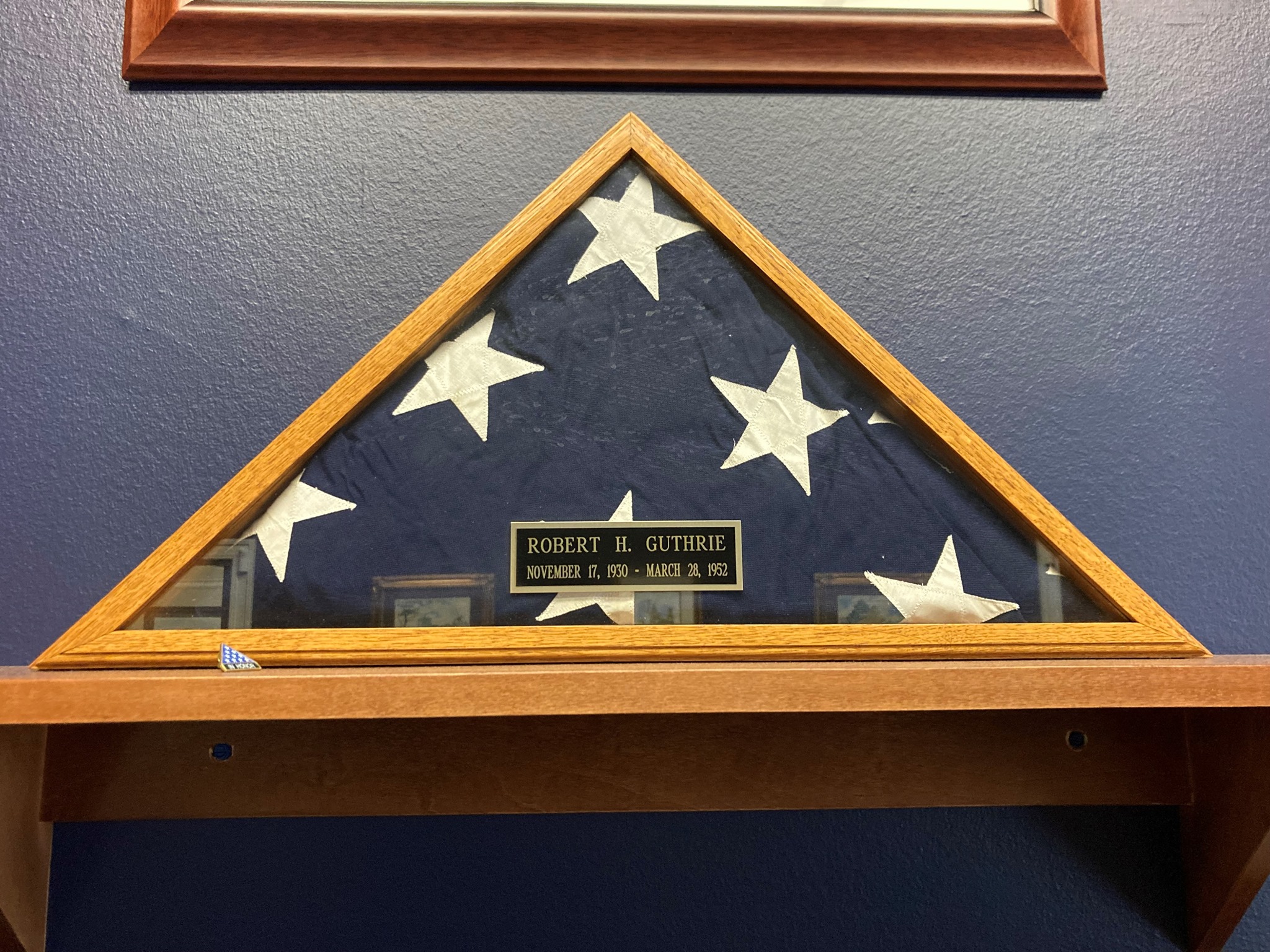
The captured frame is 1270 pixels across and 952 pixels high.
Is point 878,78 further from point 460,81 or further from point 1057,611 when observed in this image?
point 1057,611

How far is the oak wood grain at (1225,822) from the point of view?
747 millimetres

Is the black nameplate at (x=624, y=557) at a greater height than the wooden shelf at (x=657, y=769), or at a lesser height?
greater

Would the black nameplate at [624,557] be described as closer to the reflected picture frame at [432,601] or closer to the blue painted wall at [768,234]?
the reflected picture frame at [432,601]

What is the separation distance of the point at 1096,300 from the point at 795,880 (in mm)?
639

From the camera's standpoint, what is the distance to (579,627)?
2.32 ft

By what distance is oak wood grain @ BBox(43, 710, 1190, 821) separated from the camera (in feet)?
2.66

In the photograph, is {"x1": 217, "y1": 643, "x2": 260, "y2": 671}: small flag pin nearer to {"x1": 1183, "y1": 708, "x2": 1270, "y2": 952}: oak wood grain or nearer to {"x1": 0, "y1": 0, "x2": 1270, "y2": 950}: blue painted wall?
{"x1": 0, "y1": 0, "x2": 1270, "y2": 950}: blue painted wall

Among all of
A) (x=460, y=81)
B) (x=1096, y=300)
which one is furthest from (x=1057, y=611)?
Result: (x=460, y=81)

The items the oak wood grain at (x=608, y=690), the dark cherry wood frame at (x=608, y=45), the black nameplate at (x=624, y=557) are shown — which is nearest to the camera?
the oak wood grain at (x=608, y=690)

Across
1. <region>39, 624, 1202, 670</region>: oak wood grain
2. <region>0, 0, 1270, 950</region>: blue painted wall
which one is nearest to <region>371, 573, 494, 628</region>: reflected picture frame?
<region>39, 624, 1202, 670</region>: oak wood grain

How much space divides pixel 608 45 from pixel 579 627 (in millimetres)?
629

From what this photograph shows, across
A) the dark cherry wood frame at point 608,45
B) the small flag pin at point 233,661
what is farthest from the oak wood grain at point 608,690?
the dark cherry wood frame at point 608,45

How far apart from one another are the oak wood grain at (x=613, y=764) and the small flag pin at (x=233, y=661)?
16cm

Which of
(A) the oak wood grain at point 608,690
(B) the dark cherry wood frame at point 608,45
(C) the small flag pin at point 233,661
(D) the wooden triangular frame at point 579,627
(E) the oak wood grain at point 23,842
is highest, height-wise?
(B) the dark cherry wood frame at point 608,45
